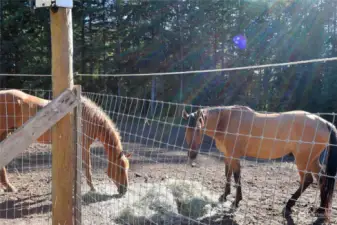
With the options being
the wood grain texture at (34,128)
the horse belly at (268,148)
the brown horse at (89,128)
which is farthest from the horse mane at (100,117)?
the wood grain texture at (34,128)

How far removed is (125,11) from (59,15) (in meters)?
14.4

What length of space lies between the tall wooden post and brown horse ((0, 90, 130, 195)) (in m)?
1.45

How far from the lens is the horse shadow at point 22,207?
3.83 meters

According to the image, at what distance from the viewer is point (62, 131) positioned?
2324mm

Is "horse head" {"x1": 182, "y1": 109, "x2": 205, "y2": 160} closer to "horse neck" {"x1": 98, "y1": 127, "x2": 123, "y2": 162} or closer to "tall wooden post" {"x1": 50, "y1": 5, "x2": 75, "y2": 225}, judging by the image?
"horse neck" {"x1": 98, "y1": 127, "x2": 123, "y2": 162}

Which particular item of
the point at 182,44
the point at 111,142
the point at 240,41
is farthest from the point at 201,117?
the point at 240,41

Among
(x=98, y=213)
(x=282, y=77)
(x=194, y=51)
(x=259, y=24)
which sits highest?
(x=259, y=24)

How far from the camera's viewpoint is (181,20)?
1547cm

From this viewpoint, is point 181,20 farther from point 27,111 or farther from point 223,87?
point 27,111

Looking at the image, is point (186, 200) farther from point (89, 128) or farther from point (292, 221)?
point (89, 128)

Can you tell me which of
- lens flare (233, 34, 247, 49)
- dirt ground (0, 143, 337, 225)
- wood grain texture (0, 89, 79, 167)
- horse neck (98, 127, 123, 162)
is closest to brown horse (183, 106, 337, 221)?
dirt ground (0, 143, 337, 225)

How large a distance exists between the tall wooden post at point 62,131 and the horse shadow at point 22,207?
175cm

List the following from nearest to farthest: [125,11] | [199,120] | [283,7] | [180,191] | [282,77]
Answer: [199,120], [180,191], [282,77], [283,7], [125,11]

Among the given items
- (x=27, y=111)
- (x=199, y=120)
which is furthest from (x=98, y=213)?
(x=27, y=111)
